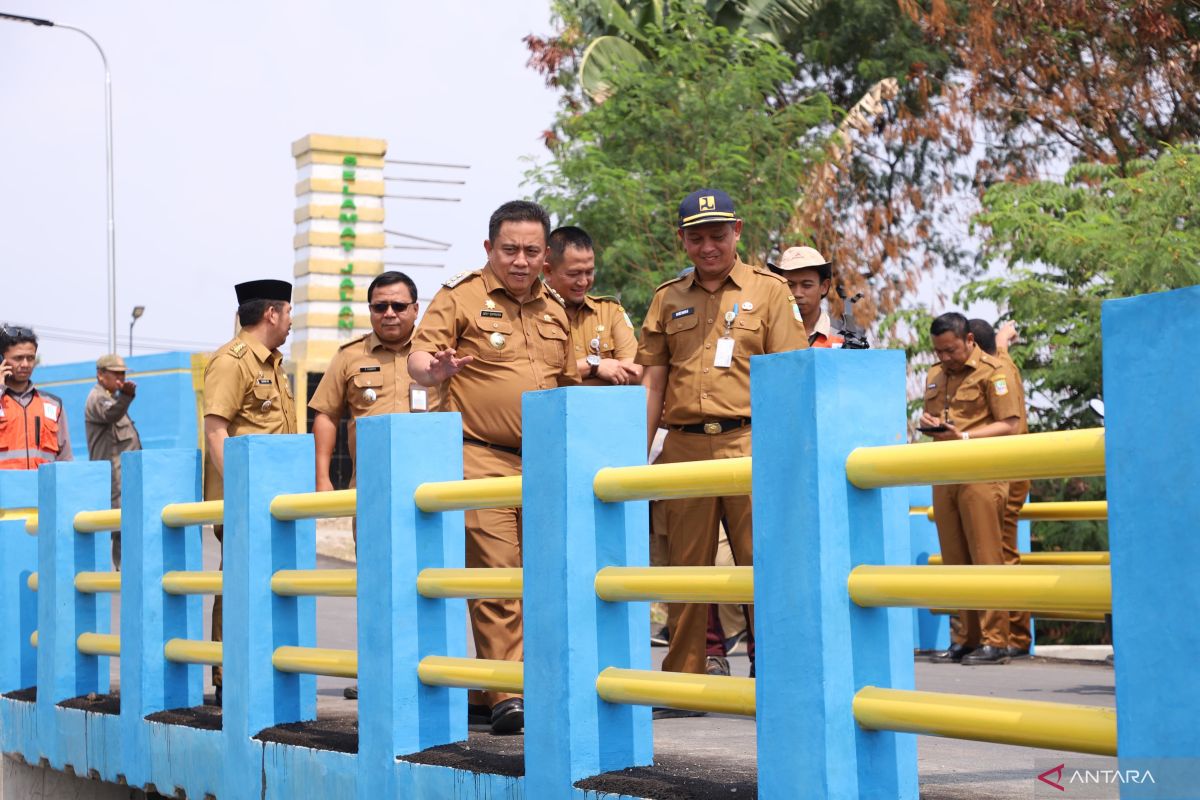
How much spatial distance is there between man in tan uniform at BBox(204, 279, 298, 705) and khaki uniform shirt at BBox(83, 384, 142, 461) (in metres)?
4.98

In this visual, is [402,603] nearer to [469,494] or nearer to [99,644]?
[469,494]

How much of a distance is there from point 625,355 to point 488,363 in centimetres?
106

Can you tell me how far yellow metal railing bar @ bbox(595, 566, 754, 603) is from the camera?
3.81 metres

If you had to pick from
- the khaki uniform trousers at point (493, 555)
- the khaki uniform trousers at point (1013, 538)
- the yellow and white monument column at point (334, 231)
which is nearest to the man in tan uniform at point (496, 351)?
the khaki uniform trousers at point (493, 555)

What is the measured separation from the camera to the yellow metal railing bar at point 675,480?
3842 mm

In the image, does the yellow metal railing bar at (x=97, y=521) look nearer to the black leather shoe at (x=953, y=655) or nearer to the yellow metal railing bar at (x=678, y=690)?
the yellow metal railing bar at (x=678, y=690)

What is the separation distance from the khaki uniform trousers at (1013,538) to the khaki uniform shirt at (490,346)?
374 centimetres

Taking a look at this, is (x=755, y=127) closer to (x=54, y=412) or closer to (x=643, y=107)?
(x=643, y=107)

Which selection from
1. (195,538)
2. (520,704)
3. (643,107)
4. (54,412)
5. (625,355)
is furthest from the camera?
(643,107)

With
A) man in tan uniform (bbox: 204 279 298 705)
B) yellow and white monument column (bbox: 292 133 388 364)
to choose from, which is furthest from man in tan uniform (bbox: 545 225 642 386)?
yellow and white monument column (bbox: 292 133 388 364)

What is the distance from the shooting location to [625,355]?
7.22 meters

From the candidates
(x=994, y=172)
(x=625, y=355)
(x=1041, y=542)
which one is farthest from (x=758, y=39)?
(x=625, y=355)

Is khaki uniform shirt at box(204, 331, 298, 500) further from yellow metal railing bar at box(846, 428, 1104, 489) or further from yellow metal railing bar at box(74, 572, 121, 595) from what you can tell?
yellow metal railing bar at box(846, 428, 1104, 489)

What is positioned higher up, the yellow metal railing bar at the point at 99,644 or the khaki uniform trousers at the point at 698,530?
the khaki uniform trousers at the point at 698,530
